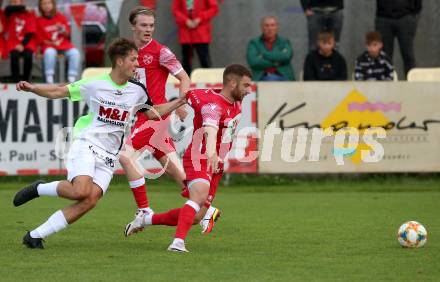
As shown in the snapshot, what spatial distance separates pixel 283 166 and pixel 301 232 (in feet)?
17.7

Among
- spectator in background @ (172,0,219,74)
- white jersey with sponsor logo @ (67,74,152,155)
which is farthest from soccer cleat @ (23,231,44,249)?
spectator in background @ (172,0,219,74)

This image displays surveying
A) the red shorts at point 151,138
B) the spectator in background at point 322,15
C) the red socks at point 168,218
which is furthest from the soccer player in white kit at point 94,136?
the spectator in background at point 322,15

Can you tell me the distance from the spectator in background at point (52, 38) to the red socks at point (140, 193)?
257 inches

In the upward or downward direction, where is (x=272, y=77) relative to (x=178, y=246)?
upward

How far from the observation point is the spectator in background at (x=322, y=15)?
57.0 ft

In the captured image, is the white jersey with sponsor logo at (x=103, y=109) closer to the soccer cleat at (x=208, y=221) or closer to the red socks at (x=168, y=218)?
the red socks at (x=168, y=218)

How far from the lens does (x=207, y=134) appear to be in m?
9.14

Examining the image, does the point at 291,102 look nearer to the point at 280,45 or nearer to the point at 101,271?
the point at 280,45

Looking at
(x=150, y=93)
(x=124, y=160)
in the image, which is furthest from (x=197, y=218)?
(x=150, y=93)

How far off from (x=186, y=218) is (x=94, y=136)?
1.06 metres

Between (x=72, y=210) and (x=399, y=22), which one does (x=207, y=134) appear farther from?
(x=399, y=22)

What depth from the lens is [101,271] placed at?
786 centimetres

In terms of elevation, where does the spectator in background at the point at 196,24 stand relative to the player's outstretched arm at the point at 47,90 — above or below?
below

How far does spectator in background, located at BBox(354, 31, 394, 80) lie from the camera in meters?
16.7
